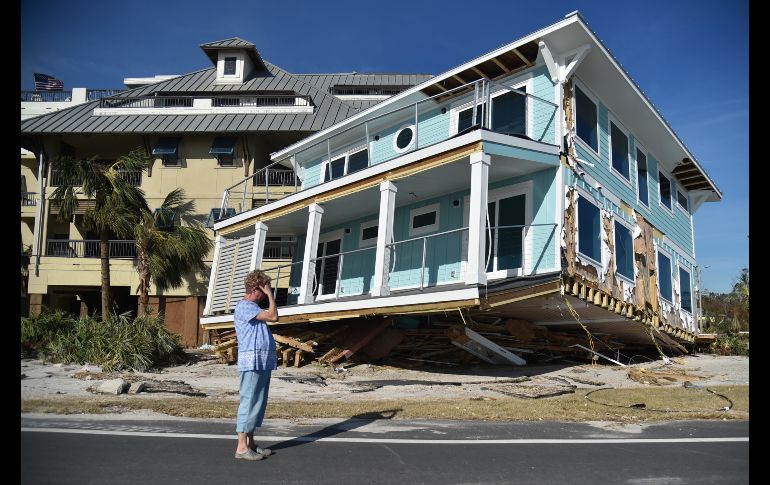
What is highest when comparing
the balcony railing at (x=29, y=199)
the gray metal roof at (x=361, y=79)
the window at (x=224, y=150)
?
the gray metal roof at (x=361, y=79)

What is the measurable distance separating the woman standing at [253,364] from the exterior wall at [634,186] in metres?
10.7

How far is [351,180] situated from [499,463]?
1075cm

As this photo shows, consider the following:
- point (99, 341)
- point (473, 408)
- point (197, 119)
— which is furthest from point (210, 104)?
point (473, 408)

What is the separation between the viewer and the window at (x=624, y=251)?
603 inches

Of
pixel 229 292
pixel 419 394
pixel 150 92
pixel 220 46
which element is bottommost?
pixel 419 394

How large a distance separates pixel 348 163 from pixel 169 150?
424 inches

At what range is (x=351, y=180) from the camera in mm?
14922

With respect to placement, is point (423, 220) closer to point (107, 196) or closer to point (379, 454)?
point (107, 196)

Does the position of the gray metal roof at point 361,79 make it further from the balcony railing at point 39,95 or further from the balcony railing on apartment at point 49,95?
the balcony railing at point 39,95

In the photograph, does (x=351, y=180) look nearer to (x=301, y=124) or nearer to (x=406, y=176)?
(x=406, y=176)

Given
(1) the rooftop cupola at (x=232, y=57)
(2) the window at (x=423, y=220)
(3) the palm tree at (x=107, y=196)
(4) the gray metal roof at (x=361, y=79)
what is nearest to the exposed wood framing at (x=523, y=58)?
(2) the window at (x=423, y=220)

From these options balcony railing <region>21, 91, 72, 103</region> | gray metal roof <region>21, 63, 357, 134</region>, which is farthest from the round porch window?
gray metal roof <region>21, 63, 357, 134</region>

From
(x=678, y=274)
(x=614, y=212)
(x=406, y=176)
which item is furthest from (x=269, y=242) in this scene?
(x=678, y=274)

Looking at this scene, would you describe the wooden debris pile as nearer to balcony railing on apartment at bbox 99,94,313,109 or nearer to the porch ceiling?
the porch ceiling
